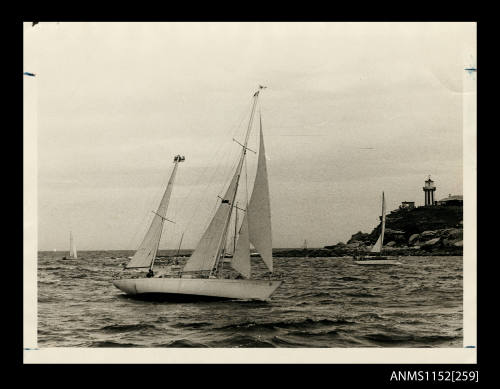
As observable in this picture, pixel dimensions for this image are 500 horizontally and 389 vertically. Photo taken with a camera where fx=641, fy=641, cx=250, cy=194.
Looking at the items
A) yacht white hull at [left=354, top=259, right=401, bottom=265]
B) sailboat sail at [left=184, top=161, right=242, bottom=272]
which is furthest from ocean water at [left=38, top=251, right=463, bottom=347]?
yacht white hull at [left=354, top=259, right=401, bottom=265]

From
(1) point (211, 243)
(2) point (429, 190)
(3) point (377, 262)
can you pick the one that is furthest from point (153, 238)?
(3) point (377, 262)

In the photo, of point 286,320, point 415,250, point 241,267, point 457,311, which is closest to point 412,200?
point 457,311

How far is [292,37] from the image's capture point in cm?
1141

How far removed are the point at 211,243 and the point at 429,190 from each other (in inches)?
229

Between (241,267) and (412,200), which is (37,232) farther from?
(412,200)

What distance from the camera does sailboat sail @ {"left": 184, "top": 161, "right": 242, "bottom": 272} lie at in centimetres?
1553

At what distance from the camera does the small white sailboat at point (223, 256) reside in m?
14.0

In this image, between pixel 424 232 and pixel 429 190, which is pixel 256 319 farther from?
pixel 424 232

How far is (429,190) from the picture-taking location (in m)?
12.5

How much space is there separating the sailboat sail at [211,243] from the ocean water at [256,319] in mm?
2034

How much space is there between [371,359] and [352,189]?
11.4 ft

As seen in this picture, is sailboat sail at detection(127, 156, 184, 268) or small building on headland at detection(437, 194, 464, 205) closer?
small building on headland at detection(437, 194, 464, 205)

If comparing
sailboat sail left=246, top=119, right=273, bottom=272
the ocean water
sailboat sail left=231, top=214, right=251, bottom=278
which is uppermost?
sailboat sail left=246, top=119, right=273, bottom=272

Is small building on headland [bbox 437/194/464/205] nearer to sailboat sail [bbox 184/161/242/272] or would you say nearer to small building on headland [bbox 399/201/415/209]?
small building on headland [bbox 399/201/415/209]
